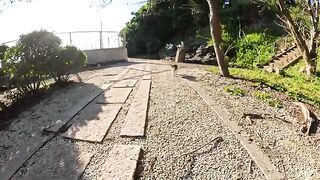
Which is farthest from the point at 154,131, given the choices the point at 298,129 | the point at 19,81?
the point at 19,81

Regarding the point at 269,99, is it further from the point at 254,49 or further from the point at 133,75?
the point at 254,49

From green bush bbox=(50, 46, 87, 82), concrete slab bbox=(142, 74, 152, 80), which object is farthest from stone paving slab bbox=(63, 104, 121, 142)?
concrete slab bbox=(142, 74, 152, 80)

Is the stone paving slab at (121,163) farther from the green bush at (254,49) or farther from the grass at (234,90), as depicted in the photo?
the green bush at (254,49)

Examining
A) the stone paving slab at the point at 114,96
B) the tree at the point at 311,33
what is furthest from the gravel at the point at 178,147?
the tree at the point at 311,33

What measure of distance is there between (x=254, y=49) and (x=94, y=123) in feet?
45.5

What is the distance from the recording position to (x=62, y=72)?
9.11m

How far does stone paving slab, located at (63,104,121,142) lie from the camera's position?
5723 mm

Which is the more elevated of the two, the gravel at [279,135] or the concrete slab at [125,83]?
the concrete slab at [125,83]

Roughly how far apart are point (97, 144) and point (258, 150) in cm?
253

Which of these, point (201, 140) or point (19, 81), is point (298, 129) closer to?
point (201, 140)

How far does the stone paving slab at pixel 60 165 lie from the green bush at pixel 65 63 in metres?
3.77

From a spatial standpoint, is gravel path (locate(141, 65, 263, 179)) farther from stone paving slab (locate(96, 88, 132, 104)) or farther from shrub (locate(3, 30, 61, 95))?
shrub (locate(3, 30, 61, 95))

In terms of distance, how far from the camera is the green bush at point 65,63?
28.7ft

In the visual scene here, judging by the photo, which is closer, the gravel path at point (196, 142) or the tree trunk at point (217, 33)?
the gravel path at point (196, 142)
